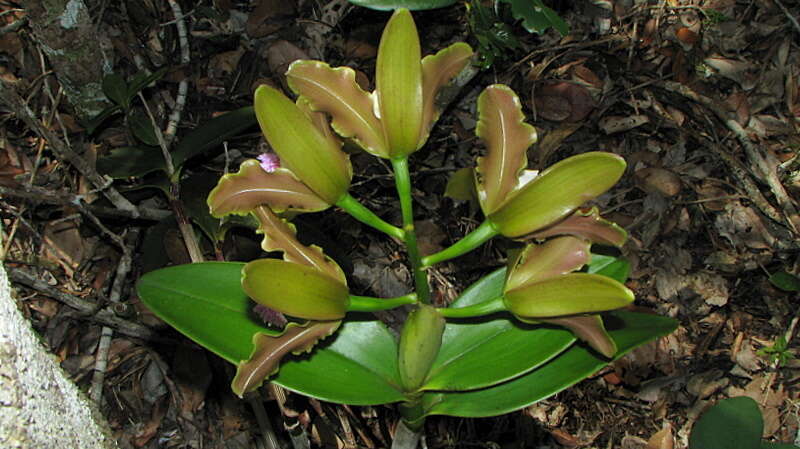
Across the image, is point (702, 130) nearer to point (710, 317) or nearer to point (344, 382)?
point (710, 317)

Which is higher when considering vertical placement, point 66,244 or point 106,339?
point 66,244

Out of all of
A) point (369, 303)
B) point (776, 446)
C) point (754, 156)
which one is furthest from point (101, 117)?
point (754, 156)

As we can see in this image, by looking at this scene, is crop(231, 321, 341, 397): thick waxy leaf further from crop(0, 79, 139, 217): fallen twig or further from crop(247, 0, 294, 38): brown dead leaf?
crop(247, 0, 294, 38): brown dead leaf

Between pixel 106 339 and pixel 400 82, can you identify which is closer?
pixel 400 82

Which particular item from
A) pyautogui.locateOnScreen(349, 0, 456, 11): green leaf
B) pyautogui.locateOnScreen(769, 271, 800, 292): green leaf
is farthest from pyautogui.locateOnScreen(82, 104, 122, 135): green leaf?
pyautogui.locateOnScreen(769, 271, 800, 292): green leaf

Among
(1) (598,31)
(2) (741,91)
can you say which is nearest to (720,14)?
(2) (741,91)

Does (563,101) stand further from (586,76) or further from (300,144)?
(300,144)
